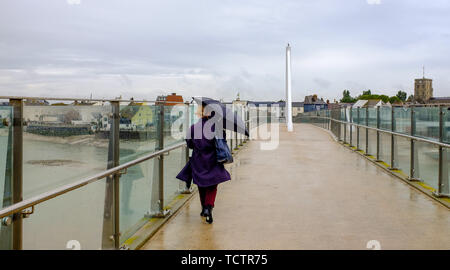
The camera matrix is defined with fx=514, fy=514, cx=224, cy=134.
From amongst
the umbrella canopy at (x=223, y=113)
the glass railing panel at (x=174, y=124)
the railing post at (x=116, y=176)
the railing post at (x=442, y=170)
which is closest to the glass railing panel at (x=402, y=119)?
the railing post at (x=442, y=170)

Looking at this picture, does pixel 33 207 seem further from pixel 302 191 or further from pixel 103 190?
pixel 302 191

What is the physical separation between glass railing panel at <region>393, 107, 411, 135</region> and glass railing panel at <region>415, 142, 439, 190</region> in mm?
529

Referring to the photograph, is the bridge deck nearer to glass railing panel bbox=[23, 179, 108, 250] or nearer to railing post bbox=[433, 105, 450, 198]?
railing post bbox=[433, 105, 450, 198]

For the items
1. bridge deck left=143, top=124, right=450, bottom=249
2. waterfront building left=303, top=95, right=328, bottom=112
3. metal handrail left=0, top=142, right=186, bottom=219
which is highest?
waterfront building left=303, top=95, right=328, bottom=112

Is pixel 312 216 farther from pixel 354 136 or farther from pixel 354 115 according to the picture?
pixel 354 136

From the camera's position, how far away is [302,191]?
298 inches

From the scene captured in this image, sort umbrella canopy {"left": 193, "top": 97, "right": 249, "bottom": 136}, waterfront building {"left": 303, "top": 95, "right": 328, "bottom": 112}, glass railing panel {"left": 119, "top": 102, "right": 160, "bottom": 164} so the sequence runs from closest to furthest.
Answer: glass railing panel {"left": 119, "top": 102, "right": 160, "bottom": 164}, umbrella canopy {"left": 193, "top": 97, "right": 249, "bottom": 136}, waterfront building {"left": 303, "top": 95, "right": 328, "bottom": 112}

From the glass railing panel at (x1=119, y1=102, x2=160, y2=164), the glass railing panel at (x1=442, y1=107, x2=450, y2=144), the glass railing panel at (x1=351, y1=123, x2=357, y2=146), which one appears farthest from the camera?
the glass railing panel at (x1=351, y1=123, x2=357, y2=146)

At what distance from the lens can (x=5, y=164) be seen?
259 cm

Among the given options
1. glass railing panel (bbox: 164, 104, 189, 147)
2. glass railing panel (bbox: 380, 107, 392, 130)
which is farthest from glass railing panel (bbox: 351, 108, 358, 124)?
glass railing panel (bbox: 164, 104, 189, 147)

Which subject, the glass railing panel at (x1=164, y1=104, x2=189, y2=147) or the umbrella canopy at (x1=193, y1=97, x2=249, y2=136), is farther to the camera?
the glass railing panel at (x1=164, y1=104, x2=189, y2=147)

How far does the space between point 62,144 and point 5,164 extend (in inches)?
23.7

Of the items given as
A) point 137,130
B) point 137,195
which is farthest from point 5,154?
point 137,195

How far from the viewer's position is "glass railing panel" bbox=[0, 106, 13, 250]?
254 centimetres
